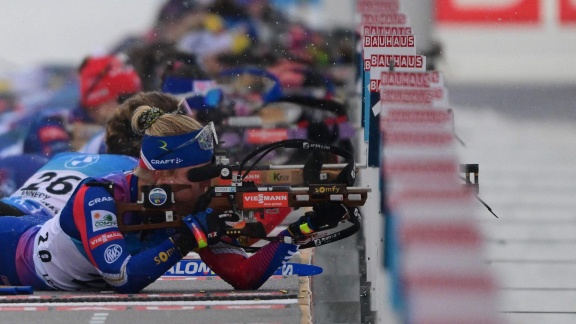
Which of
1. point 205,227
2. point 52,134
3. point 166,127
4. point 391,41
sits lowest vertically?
point 52,134

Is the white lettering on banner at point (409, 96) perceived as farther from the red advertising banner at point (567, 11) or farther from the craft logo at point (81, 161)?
the red advertising banner at point (567, 11)

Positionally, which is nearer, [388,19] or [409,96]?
[409,96]

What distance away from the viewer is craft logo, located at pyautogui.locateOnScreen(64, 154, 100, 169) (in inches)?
252

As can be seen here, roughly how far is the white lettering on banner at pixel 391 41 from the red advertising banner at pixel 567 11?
1437 cm

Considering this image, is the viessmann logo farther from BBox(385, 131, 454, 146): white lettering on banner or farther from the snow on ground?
BBox(385, 131, 454, 146): white lettering on banner

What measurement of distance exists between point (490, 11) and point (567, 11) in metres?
1.68

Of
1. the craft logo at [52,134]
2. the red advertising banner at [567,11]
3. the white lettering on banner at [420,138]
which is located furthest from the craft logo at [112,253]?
the red advertising banner at [567,11]

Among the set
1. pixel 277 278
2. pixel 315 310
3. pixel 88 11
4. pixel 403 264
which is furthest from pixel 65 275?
pixel 88 11

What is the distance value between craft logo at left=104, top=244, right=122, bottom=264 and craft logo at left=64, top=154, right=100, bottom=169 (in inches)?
71.0

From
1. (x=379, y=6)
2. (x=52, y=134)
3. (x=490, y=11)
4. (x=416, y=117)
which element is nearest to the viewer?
(x=416, y=117)

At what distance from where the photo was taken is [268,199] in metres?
4.54

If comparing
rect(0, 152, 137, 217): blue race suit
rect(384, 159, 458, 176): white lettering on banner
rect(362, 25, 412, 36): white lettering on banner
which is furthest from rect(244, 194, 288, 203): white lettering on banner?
rect(0, 152, 137, 217): blue race suit

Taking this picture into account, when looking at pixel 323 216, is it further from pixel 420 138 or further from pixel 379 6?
pixel 379 6

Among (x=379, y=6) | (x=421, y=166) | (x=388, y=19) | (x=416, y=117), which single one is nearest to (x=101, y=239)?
(x=416, y=117)
